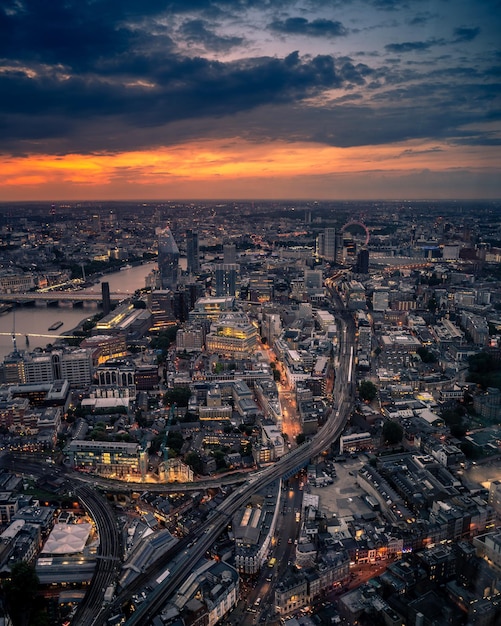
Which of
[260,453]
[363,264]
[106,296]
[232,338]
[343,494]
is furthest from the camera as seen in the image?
[363,264]

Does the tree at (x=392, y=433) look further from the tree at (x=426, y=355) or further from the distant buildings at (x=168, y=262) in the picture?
the distant buildings at (x=168, y=262)

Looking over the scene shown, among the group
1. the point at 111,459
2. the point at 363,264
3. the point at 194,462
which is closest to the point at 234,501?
the point at 194,462

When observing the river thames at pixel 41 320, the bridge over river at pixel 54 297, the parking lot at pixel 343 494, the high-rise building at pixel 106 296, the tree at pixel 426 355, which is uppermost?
the high-rise building at pixel 106 296

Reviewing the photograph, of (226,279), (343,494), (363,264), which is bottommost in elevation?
(343,494)

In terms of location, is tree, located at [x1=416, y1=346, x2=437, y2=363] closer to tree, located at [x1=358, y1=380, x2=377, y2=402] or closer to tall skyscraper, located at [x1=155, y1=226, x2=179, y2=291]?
tree, located at [x1=358, y1=380, x2=377, y2=402]

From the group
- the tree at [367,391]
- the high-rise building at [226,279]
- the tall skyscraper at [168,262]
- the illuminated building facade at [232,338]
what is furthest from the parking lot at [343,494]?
the tall skyscraper at [168,262]

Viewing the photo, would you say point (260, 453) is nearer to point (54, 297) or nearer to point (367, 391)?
point (367, 391)

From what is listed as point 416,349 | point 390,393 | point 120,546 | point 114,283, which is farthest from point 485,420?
point 114,283

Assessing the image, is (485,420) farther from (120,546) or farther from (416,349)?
(120,546)
